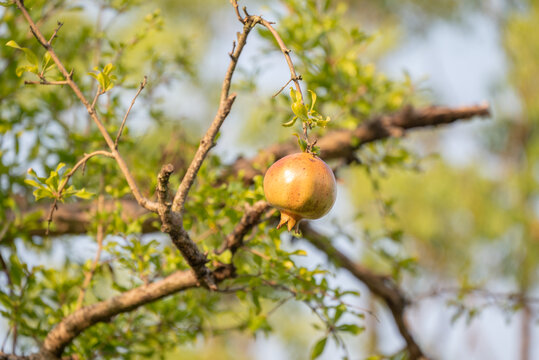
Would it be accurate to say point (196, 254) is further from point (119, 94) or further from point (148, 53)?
point (148, 53)

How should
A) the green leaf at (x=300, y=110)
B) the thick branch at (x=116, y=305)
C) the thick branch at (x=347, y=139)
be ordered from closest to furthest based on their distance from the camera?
the green leaf at (x=300, y=110), the thick branch at (x=116, y=305), the thick branch at (x=347, y=139)

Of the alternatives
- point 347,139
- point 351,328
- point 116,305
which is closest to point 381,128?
point 347,139

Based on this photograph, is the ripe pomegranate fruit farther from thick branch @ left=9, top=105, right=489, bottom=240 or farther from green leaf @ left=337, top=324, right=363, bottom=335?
thick branch @ left=9, top=105, right=489, bottom=240

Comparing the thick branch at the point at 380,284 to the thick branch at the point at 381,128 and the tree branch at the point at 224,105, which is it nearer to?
the thick branch at the point at 381,128

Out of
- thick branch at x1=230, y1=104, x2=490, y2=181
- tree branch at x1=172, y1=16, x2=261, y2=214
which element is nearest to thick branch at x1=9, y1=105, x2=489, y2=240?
thick branch at x1=230, y1=104, x2=490, y2=181

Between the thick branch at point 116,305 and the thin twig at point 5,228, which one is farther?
the thin twig at point 5,228

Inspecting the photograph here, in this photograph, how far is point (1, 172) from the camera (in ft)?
4.37

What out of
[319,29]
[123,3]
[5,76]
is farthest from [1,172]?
[319,29]

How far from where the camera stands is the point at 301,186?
2.12 ft

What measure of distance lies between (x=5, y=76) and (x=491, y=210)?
659 cm

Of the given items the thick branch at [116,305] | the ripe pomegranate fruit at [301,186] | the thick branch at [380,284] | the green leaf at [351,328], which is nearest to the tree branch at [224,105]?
the ripe pomegranate fruit at [301,186]

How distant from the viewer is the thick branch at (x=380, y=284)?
1.53 metres

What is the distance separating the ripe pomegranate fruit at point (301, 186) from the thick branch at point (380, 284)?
832 millimetres

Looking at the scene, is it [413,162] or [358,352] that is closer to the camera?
[413,162]
